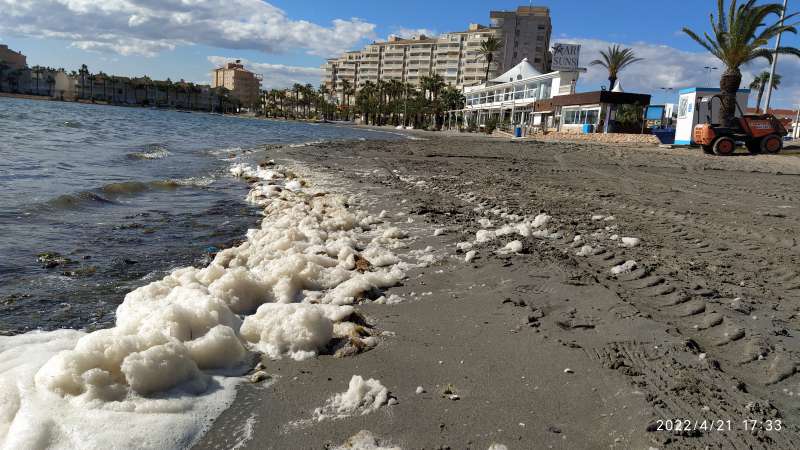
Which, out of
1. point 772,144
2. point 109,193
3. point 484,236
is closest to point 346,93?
point 772,144

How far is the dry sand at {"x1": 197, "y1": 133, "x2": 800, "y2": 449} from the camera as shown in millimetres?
2293

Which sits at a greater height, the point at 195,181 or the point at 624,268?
the point at 624,268

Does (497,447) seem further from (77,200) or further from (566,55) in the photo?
(566,55)

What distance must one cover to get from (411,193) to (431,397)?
290 inches

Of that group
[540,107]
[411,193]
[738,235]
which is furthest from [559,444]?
[540,107]

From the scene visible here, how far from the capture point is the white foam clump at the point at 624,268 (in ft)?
14.3

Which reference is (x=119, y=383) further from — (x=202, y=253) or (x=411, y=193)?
(x=411, y=193)

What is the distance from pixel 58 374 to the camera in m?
2.53

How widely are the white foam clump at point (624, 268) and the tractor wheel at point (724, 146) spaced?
739 inches

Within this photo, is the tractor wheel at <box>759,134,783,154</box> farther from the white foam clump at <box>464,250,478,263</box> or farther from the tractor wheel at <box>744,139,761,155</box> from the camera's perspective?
the white foam clump at <box>464,250,478,263</box>

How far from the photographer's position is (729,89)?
2438 cm

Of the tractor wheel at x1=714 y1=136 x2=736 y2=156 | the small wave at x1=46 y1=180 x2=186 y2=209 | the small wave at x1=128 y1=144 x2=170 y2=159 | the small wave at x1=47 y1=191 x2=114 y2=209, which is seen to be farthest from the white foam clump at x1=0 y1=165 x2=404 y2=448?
the tractor wheel at x1=714 y1=136 x2=736 y2=156

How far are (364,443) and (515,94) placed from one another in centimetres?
6818

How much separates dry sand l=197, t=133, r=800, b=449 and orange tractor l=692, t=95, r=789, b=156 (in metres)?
15.6
